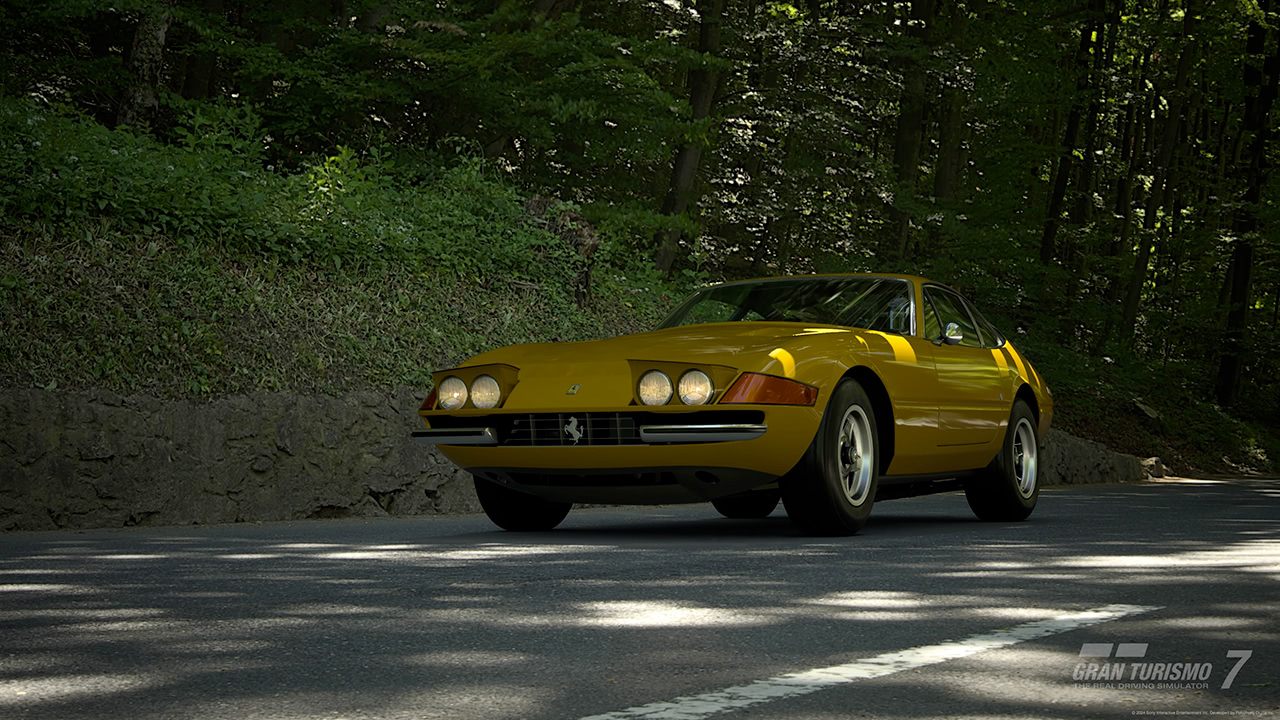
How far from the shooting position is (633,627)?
432 cm

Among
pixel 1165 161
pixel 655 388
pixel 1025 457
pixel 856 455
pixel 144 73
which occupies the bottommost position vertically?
pixel 1025 457

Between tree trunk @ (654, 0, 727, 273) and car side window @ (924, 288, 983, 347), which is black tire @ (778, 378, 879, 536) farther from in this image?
tree trunk @ (654, 0, 727, 273)

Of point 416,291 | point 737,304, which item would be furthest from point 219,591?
point 416,291

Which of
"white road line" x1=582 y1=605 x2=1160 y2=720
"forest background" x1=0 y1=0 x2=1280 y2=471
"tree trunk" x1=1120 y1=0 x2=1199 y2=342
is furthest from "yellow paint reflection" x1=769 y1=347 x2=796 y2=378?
"tree trunk" x1=1120 y1=0 x2=1199 y2=342

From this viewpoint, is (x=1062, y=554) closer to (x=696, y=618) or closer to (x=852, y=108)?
(x=696, y=618)

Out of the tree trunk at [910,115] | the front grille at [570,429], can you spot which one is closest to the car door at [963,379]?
the front grille at [570,429]

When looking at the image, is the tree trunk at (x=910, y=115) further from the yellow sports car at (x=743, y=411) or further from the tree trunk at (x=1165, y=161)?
the yellow sports car at (x=743, y=411)

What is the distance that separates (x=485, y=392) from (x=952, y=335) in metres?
2.88

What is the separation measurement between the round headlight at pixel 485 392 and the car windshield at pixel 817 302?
182 cm

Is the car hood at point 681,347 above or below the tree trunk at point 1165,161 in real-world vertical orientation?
below

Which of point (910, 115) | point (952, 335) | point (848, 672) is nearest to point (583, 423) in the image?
point (952, 335)

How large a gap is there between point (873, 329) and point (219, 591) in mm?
4366

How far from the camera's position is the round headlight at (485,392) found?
7.40 meters

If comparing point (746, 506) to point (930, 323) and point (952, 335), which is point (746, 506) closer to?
point (930, 323)
